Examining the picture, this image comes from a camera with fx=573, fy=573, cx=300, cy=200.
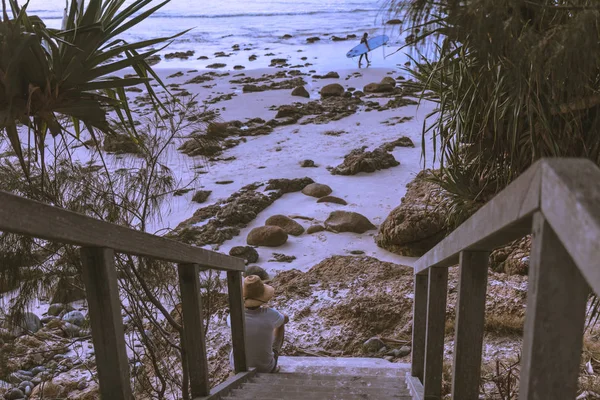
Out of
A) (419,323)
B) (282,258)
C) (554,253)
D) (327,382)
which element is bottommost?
(282,258)

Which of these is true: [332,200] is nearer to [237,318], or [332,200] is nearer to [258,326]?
[258,326]

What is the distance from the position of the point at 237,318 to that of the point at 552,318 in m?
2.71

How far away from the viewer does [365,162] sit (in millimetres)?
12352

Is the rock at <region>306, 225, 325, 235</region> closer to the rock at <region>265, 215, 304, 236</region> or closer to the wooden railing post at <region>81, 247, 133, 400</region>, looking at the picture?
the rock at <region>265, 215, 304, 236</region>

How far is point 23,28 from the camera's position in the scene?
2.59 m

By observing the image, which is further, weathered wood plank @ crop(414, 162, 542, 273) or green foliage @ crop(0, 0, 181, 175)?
green foliage @ crop(0, 0, 181, 175)

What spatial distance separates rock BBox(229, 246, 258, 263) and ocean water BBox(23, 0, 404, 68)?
59.6ft

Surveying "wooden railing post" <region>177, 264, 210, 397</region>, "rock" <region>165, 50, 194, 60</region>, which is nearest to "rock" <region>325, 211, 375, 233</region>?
"wooden railing post" <region>177, 264, 210, 397</region>

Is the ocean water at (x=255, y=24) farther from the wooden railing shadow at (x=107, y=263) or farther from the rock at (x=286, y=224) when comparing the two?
the wooden railing shadow at (x=107, y=263)

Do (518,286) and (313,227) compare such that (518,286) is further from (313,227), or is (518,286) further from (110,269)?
(313,227)

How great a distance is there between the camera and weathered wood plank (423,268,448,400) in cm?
233

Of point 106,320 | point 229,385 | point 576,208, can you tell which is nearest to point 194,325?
point 229,385

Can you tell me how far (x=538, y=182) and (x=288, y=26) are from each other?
41.3 metres

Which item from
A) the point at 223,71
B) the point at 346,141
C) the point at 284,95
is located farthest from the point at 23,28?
the point at 223,71
